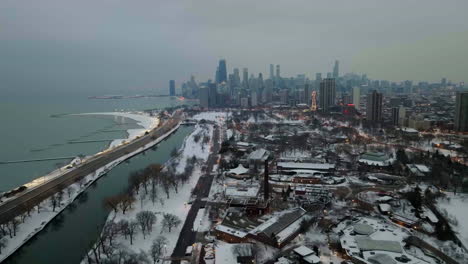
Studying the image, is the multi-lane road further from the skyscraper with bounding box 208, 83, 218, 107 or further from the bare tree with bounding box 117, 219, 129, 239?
the skyscraper with bounding box 208, 83, 218, 107

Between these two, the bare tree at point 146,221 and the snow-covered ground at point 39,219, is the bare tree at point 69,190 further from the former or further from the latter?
the bare tree at point 146,221

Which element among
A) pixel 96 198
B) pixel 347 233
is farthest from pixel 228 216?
pixel 96 198

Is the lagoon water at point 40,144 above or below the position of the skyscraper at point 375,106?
below

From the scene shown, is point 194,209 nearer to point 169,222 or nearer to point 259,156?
point 169,222


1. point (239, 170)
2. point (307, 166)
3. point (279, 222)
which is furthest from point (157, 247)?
point (307, 166)

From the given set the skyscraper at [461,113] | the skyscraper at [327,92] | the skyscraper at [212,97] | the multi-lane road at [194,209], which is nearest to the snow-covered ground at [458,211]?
the multi-lane road at [194,209]

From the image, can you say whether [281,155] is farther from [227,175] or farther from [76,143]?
[76,143]

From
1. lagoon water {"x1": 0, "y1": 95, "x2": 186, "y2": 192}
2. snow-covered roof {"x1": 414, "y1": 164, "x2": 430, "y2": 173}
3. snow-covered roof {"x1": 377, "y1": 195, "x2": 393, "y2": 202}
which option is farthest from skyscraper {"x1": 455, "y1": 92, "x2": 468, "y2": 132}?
lagoon water {"x1": 0, "y1": 95, "x2": 186, "y2": 192}
